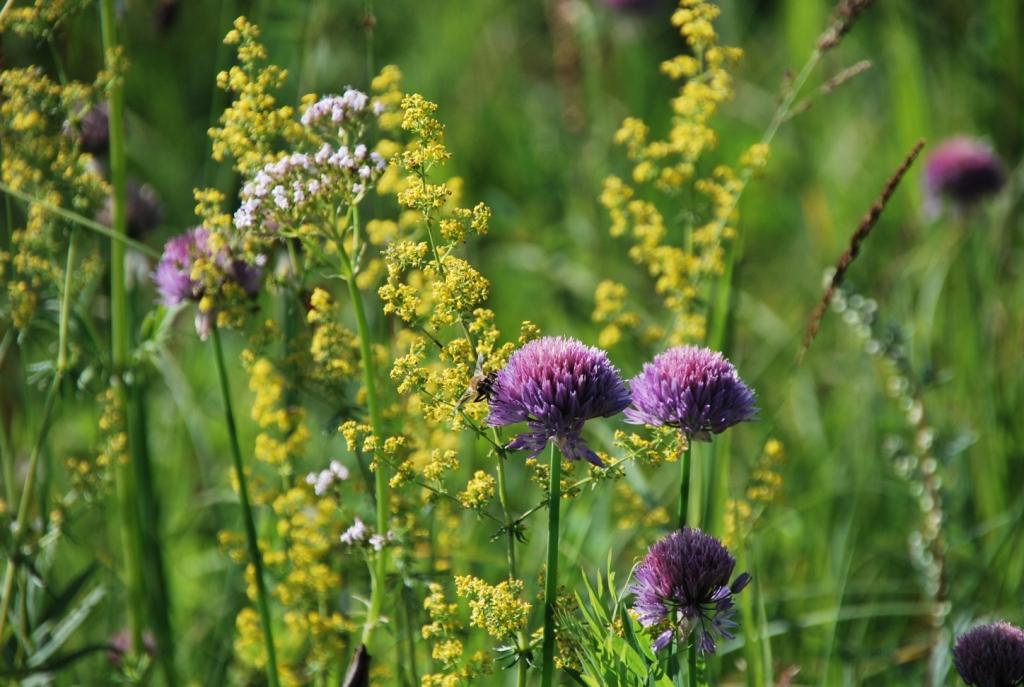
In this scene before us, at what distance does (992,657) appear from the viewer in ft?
3.93

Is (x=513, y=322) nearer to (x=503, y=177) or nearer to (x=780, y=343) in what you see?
(x=780, y=343)

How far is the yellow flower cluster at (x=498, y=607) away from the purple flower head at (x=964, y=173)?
235 cm

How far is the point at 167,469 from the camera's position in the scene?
2.78m

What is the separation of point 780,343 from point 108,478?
1829mm

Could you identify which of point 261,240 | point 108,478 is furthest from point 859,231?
point 108,478

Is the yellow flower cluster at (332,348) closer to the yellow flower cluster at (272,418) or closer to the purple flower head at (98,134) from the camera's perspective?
the yellow flower cluster at (272,418)

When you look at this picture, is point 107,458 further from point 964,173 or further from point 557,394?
point 964,173

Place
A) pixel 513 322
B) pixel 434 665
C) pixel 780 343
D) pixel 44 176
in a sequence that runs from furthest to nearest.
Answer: pixel 513 322 < pixel 780 343 < pixel 434 665 < pixel 44 176

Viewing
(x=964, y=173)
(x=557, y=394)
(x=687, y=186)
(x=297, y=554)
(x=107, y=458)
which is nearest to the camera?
(x=557, y=394)

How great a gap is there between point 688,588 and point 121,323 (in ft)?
3.27

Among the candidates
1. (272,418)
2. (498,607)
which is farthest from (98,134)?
(498,607)

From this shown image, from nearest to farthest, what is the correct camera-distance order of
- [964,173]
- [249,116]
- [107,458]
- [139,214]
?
[249,116]
[107,458]
[139,214]
[964,173]

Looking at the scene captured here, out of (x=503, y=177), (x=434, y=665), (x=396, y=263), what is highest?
(x=503, y=177)

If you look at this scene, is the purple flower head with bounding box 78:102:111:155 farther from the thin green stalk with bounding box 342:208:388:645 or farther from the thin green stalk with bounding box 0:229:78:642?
the thin green stalk with bounding box 342:208:388:645
